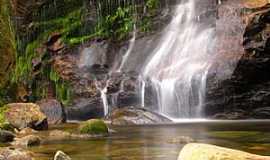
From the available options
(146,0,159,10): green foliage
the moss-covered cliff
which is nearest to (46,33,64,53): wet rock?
→ the moss-covered cliff

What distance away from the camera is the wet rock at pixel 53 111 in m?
29.0

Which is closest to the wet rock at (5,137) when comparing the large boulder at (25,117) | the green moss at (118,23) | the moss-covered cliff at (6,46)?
the large boulder at (25,117)

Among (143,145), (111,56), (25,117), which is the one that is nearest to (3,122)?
(25,117)

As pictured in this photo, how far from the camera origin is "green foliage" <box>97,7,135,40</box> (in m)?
36.1

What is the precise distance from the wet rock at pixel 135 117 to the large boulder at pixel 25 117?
3793 mm

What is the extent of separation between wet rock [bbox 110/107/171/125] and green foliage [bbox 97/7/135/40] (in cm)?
1096

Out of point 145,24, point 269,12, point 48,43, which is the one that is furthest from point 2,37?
point 269,12

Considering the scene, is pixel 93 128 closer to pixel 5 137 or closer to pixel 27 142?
pixel 5 137

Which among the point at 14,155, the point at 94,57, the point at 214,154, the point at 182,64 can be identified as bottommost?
the point at 14,155

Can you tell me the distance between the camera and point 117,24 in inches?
1441

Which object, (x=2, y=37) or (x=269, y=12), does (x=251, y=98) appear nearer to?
(x=269, y=12)

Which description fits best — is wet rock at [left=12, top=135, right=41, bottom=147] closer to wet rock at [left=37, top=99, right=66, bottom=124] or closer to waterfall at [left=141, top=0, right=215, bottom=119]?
waterfall at [left=141, top=0, right=215, bottom=119]

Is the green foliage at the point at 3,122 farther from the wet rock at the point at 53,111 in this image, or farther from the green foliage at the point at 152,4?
the green foliage at the point at 152,4

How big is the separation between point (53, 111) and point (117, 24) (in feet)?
31.1
